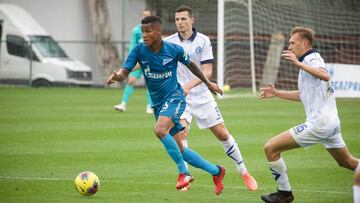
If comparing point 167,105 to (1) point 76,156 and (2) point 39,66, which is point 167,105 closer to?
(1) point 76,156

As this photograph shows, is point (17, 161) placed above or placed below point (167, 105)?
below

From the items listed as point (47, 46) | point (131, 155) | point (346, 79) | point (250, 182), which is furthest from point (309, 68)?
point (47, 46)

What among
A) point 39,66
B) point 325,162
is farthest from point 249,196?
point 39,66

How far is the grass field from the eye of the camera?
1029 centimetres

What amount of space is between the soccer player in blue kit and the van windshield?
21.6m

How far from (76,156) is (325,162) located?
393 cm

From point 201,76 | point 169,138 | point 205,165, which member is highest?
point 201,76

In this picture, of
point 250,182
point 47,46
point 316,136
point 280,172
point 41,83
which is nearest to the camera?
point 316,136

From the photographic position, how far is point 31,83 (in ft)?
103

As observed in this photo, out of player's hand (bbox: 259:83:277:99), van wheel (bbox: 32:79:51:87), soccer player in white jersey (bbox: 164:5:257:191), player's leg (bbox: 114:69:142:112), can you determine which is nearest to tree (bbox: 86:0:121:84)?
van wheel (bbox: 32:79:51:87)

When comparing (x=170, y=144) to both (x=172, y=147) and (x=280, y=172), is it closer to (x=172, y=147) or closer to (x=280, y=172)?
(x=172, y=147)

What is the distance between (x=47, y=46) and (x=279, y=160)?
23259 mm

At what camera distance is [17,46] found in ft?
104

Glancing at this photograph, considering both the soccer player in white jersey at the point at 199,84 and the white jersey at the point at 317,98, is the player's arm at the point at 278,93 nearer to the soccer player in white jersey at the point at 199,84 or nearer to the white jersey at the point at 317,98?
the white jersey at the point at 317,98
